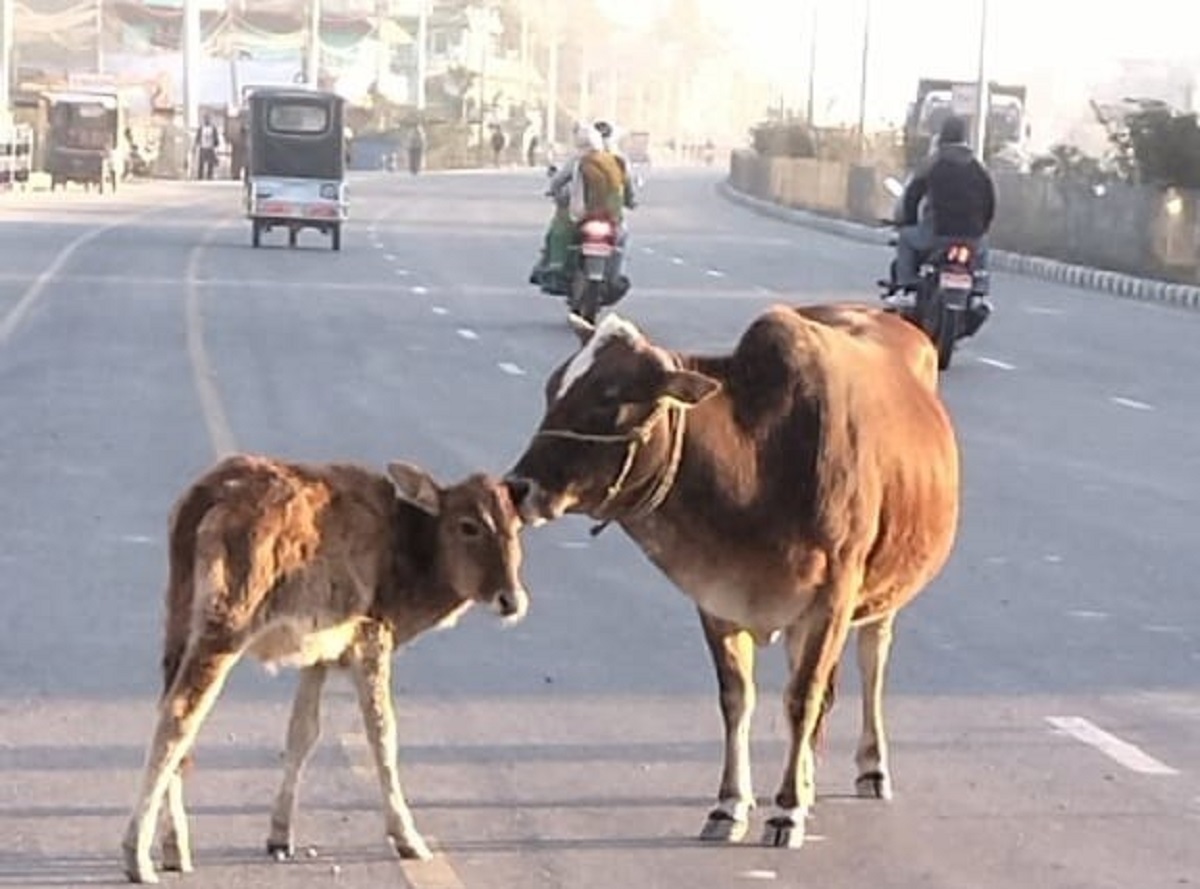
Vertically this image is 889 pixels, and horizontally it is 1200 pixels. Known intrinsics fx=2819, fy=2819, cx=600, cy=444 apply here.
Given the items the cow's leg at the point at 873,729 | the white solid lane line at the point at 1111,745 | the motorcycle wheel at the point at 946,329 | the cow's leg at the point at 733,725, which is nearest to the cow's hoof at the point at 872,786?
the cow's leg at the point at 873,729

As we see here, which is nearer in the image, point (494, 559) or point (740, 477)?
point (494, 559)

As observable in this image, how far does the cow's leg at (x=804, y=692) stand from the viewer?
757cm

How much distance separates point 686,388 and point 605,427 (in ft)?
0.75

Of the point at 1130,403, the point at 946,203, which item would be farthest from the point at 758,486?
the point at 946,203

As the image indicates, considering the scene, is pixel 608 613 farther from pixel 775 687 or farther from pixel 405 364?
pixel 405 364

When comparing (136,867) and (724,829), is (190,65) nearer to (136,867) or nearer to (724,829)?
(724,829)

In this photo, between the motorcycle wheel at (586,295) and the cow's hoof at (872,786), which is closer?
the cow's hoof at (872,786)

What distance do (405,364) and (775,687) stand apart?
1344 cm

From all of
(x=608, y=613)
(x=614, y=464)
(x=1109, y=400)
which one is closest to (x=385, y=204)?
(x=1109, y=400)

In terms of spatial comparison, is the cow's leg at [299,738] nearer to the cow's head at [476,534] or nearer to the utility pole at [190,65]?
the cow's head at [476,534]

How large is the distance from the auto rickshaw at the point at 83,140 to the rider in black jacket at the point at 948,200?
172ft

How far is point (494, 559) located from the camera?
7027 millimetres

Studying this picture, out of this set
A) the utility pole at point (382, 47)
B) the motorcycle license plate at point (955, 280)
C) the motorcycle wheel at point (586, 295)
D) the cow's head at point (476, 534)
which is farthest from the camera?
the utility pole at point (382, 47)

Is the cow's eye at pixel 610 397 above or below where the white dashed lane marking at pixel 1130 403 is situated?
above
